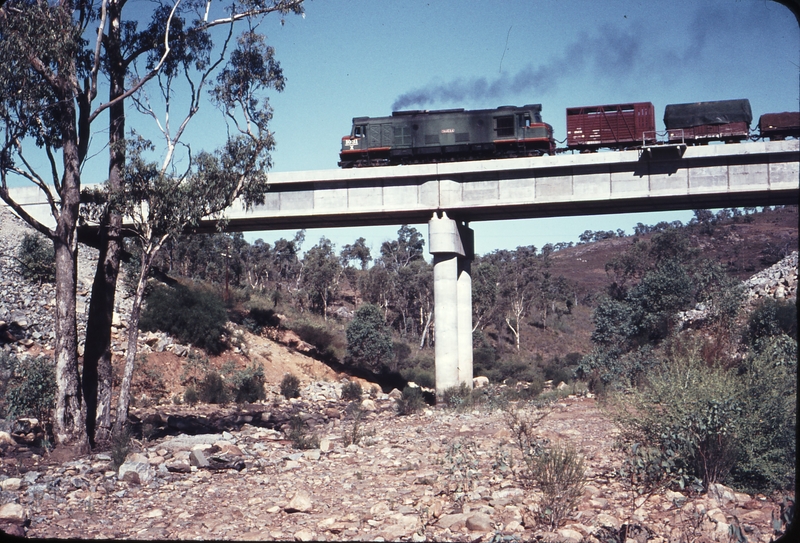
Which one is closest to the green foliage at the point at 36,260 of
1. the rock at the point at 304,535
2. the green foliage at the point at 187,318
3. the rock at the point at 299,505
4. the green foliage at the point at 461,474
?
the green foliage at the point at 187,318

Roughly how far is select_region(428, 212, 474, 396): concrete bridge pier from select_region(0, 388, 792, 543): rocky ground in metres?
7.95

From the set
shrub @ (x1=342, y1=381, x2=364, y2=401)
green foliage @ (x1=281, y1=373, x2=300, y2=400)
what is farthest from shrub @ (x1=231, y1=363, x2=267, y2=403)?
shrub @ (x1=342, y1=381, x2=364, y2=401)

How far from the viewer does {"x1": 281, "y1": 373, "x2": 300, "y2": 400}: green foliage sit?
2550 centimetres

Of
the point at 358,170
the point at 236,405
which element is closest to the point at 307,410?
the point at 236,405

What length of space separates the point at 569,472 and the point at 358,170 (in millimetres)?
16646

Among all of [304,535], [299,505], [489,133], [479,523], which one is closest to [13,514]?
[299,505]

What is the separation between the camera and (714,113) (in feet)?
77.5

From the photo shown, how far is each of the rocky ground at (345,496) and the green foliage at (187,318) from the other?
14.1m

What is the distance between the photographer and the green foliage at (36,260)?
95.2ft

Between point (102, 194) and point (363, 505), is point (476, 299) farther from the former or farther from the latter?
point (363, 505)

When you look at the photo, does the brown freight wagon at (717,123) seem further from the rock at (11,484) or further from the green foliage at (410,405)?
the rock at (11,484)

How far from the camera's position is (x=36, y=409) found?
15.2 metres

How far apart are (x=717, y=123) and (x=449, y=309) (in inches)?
433

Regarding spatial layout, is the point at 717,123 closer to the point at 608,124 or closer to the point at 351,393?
the point at 608,124
